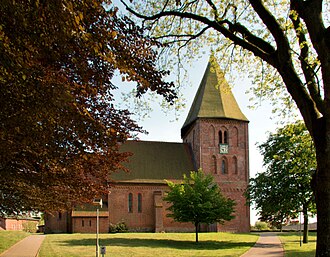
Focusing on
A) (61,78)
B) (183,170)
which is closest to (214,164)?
(183,170)

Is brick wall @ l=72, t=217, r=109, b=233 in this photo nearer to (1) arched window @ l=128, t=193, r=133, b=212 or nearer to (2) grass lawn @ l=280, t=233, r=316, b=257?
(1) arched window @ l=128, t=193, r=133, b=212

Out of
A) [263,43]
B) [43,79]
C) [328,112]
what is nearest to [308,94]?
[328,112]

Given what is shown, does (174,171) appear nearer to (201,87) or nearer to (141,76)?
(201,87)

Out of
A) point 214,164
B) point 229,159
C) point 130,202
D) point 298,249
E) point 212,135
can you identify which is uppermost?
point 212,135

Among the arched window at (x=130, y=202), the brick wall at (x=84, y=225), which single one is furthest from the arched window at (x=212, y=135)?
the brick wall at (x=84, y=225)

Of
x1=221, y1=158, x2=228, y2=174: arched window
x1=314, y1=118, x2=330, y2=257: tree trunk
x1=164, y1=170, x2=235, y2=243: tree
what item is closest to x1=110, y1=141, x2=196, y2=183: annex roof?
x1=221, y1=158, x2=228, y2=174: arched window

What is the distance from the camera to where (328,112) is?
8.01 meters

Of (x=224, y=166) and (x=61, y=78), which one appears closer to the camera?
(x=61, y=78)

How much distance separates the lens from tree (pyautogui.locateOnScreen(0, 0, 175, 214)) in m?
5.33

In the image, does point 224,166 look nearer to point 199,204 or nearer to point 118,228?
point 118,228

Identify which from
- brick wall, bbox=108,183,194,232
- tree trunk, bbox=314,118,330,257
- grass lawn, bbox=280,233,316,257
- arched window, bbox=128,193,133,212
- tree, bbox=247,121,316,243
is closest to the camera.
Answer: tree trunk, bbox=314,118,330,257

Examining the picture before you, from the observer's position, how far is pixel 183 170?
48844 mm

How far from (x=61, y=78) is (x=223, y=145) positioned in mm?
42860


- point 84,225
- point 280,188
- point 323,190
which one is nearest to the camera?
point 323,190
